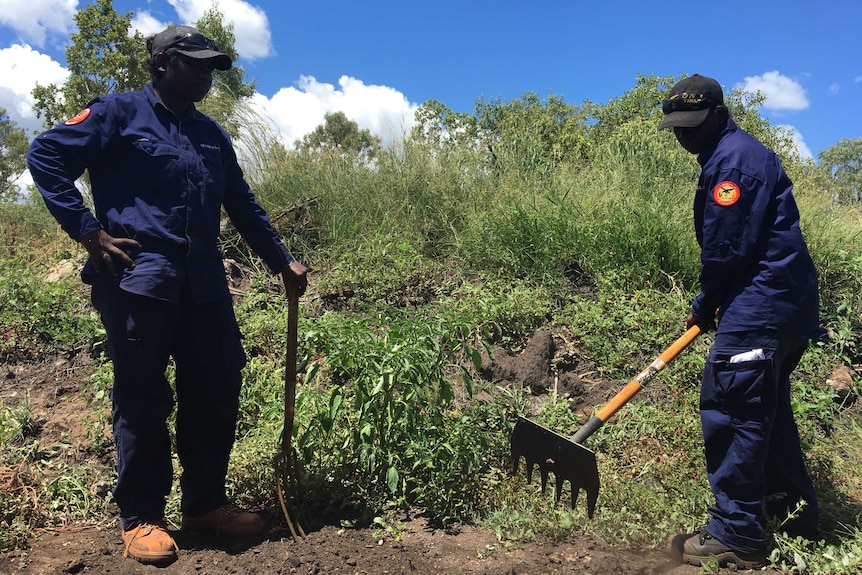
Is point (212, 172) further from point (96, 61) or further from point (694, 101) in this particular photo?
point (96, 61)

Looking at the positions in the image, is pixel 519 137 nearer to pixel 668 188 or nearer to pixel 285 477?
pixel 668 188

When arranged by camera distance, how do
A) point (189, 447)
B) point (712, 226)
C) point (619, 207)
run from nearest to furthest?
point (712, 226)
point (189, 447)
point (619, 207)

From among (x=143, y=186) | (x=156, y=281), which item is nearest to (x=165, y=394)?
(x=156, y=281)

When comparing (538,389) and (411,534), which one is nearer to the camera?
(411,534)

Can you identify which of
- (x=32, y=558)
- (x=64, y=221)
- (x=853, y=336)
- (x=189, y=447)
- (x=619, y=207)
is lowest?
(x=32, y=558)

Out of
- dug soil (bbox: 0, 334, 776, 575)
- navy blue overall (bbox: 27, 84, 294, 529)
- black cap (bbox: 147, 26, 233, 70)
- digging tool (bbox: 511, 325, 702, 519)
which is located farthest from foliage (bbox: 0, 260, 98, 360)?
digging tool (bbox: 511, 325, 702, 519)

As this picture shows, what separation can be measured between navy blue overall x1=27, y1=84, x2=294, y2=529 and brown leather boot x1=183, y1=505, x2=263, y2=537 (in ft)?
0.15

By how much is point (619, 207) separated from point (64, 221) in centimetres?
428

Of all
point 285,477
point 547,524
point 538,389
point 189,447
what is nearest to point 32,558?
point 189,447

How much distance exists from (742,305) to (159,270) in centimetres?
232

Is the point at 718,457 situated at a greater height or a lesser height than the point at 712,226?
lesser

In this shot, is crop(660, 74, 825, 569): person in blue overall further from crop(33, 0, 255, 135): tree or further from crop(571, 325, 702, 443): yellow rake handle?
crop(33, 0, 255, 135): tree

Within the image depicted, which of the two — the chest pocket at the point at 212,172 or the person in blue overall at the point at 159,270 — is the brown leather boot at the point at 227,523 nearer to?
the person in blue overall at the point at 159,270

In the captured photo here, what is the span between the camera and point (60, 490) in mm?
3145
